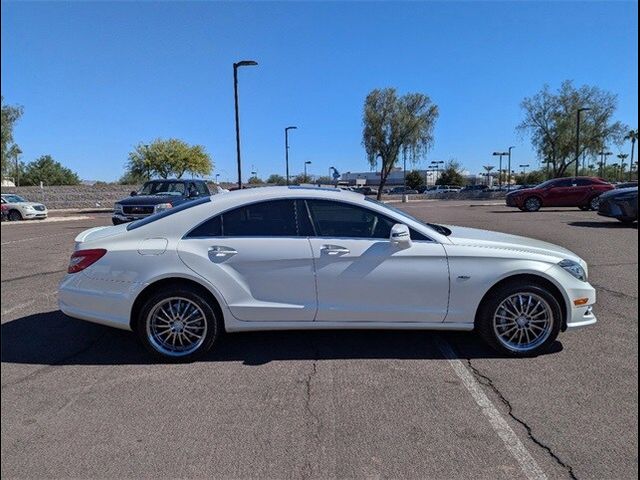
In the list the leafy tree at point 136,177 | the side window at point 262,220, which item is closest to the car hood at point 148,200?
the side window at point 262,220

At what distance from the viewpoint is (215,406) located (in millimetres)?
3371

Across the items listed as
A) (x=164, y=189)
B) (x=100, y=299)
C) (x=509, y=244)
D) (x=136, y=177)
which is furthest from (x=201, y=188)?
(x=136, y=177)

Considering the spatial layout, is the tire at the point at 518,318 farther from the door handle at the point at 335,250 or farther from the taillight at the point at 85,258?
the taillight at the point at 85,258

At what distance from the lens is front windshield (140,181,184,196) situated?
15.1m

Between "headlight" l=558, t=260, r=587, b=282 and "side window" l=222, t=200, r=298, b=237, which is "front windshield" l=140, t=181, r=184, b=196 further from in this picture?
"headlight" l=558, t=260, r=587, b=282

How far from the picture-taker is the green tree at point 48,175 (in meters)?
73.8

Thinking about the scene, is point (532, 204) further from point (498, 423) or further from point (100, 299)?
point (100, 299)

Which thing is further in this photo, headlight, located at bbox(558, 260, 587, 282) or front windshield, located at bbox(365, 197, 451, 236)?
front windshield, located at bbox(365, 197, 451, 236)

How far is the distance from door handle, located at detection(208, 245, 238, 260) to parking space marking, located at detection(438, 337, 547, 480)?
2.12 meters

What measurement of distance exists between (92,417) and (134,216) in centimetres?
1119

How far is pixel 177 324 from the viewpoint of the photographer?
413 cm

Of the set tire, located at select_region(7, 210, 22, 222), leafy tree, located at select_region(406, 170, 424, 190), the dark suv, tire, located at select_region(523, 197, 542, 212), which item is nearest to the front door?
the dark suv

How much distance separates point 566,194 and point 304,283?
860 inches

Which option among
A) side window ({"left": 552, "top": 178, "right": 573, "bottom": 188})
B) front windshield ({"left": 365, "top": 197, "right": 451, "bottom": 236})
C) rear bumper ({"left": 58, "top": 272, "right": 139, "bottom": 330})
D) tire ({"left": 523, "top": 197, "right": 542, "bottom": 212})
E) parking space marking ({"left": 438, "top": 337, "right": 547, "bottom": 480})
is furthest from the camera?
tire ({"left": 523, "top": 197, "right": 542, "bottom": 212})
